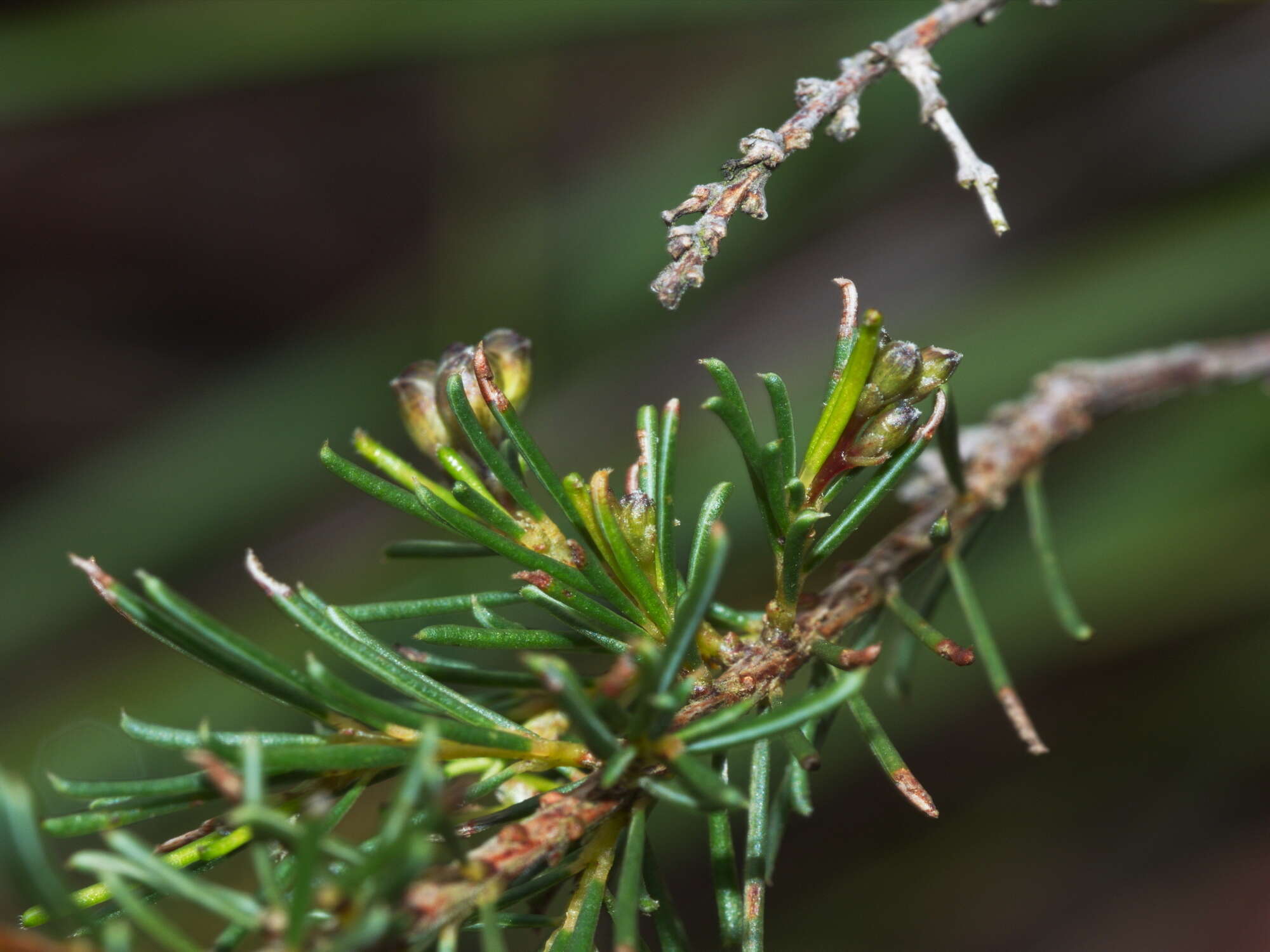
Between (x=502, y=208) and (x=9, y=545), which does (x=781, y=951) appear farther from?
(x=9, y=545)

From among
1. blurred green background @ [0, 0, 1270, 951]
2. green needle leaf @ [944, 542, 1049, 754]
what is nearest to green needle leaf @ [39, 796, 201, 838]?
green needle leaf @ [944, 542, 1049, 754]

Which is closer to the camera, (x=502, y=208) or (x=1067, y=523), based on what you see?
(x=1067, y=523)

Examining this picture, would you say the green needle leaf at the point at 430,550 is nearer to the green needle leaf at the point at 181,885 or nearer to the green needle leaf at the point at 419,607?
the green needle leaf at the point at 419,607

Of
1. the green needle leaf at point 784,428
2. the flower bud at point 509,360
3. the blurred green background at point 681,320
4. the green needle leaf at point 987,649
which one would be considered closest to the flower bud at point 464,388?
the flower bud at point 509,360

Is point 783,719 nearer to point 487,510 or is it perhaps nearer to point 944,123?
point 487,510

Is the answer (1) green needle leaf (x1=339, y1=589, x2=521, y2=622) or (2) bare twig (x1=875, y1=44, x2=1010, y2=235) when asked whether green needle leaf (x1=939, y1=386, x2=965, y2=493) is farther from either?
(1) green needle leaf (x1=339, y1=589, x2=521, y2=622)

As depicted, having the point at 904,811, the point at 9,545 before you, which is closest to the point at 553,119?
the point at 9,545

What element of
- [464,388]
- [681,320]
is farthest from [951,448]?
[681,320]
